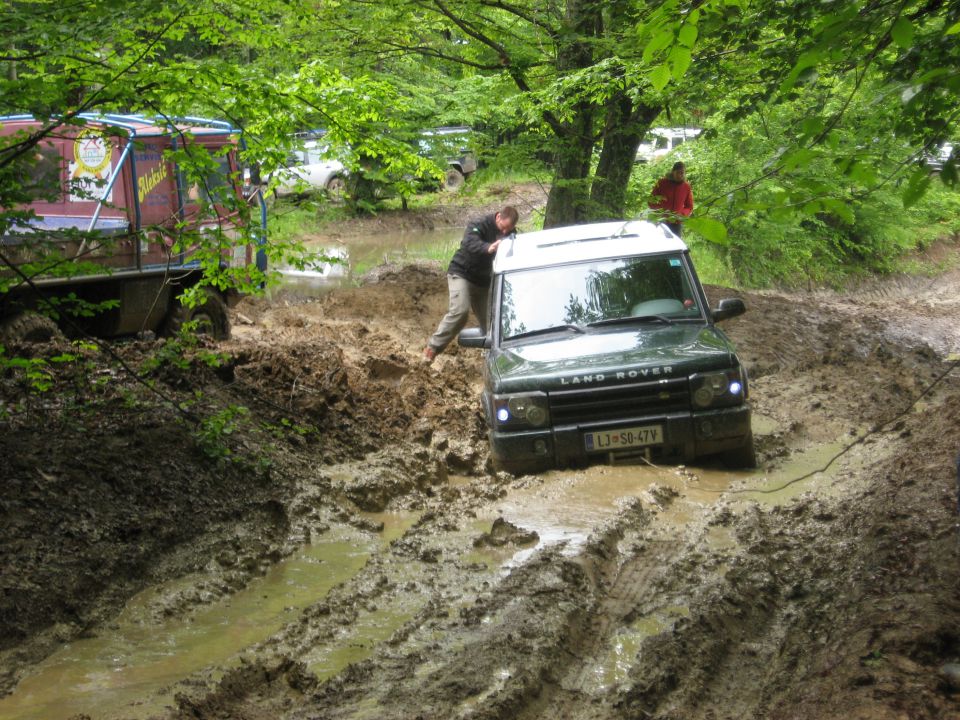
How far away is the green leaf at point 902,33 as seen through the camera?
3621mm

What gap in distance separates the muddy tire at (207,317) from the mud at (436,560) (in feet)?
7.99

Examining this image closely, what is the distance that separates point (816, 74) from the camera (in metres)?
4.38

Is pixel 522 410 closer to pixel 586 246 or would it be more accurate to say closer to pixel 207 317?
pixel 586 246

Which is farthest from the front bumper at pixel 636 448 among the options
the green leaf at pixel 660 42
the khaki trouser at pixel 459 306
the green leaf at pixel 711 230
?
the khaki trouser at pixel 459 306

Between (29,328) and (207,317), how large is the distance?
9.16ft

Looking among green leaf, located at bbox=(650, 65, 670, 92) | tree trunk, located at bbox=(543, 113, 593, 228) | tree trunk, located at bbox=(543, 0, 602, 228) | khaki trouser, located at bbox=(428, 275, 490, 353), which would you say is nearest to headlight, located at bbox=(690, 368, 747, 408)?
green leaf, located at bbox=(650, 65, 670, 92)

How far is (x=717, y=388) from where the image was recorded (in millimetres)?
7332

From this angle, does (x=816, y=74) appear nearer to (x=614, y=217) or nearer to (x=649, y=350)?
(x=649, y=350)

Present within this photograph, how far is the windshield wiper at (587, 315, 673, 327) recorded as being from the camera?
8065 millimetres

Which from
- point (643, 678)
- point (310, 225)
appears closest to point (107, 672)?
point (643, 678)

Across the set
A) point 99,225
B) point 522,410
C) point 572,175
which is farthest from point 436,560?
point 572,175

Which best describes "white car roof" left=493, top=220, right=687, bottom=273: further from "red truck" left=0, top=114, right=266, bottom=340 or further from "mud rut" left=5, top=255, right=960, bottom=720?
"red truck" left=0, top=114, right=266, bottom=340

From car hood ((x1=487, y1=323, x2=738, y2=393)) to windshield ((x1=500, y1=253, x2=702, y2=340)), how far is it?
18 cm

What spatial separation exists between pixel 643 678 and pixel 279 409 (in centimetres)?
561
